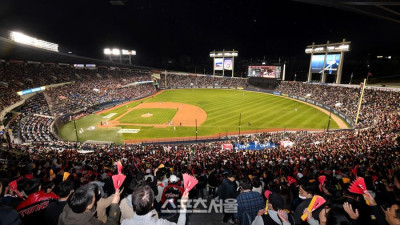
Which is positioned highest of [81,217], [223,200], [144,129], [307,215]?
[81,217]

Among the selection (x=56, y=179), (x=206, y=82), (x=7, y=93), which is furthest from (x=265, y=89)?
(x=56, y=179)

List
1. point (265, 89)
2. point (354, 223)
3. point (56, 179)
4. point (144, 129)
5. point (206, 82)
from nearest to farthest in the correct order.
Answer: point (354, 223) < point (56, 179) < point (144, 129) < point (265, 89) < point (206, 82)

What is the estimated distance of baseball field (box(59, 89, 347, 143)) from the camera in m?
35.2

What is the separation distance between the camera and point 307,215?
4.08m

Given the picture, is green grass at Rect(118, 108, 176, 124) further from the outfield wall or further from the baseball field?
the outfield wall

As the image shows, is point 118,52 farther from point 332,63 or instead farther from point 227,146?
point 227,146

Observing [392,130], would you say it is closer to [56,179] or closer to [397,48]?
[56,179]

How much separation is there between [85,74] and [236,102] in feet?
163

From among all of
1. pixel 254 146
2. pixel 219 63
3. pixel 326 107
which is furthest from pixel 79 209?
pixel 219 63

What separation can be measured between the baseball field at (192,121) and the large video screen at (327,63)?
1802 cm

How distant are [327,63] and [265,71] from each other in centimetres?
2073

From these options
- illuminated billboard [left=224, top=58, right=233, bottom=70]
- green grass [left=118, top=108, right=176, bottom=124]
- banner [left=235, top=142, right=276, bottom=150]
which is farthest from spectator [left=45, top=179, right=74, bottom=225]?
illuminated billboard [left=224, top=58, right=233, bottom=70]

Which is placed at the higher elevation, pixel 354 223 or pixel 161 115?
pixel 354 223

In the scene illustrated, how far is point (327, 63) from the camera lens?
6438 cm
